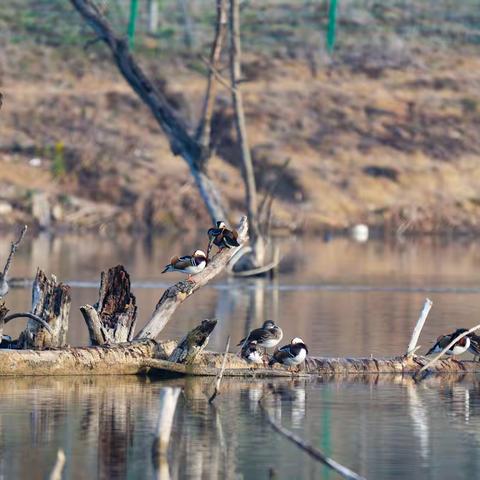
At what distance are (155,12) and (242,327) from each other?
44.5 m

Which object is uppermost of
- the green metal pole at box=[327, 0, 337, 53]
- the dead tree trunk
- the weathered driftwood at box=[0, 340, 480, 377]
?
the green metal pole at box=[327, 0, 337, 53]

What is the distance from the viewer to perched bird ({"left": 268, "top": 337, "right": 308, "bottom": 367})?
61.8 feet

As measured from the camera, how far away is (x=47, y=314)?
18.7 meters

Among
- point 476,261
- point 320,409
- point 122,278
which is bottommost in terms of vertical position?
point 320,409

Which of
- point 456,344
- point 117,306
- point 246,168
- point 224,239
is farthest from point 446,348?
point 246,168

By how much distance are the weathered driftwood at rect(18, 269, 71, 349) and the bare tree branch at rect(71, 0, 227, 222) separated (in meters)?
15.0

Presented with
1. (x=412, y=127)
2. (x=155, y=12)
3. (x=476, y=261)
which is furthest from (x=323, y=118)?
(x=476, y=261)

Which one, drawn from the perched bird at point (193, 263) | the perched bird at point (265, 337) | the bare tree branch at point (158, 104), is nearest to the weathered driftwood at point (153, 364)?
the perched bird at point (265, 337)

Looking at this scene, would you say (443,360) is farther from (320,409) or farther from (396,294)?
(396,294)

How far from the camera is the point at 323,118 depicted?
61.8m

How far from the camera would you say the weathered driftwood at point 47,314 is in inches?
734

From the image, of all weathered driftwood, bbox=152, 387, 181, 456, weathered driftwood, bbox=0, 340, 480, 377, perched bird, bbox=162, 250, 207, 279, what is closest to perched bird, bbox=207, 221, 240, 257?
perched bird, bbox=162, 250, 207, 279

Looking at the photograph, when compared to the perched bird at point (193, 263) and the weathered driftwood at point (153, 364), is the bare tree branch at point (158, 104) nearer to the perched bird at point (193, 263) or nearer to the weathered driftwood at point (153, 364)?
the perched bird at point (193, 263)

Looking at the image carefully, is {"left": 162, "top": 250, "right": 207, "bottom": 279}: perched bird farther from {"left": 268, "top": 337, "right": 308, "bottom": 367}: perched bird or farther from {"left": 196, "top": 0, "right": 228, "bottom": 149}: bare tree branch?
{"left": 196, "top": 0, "right": 228, "bottom": 149}: bare tree branch
